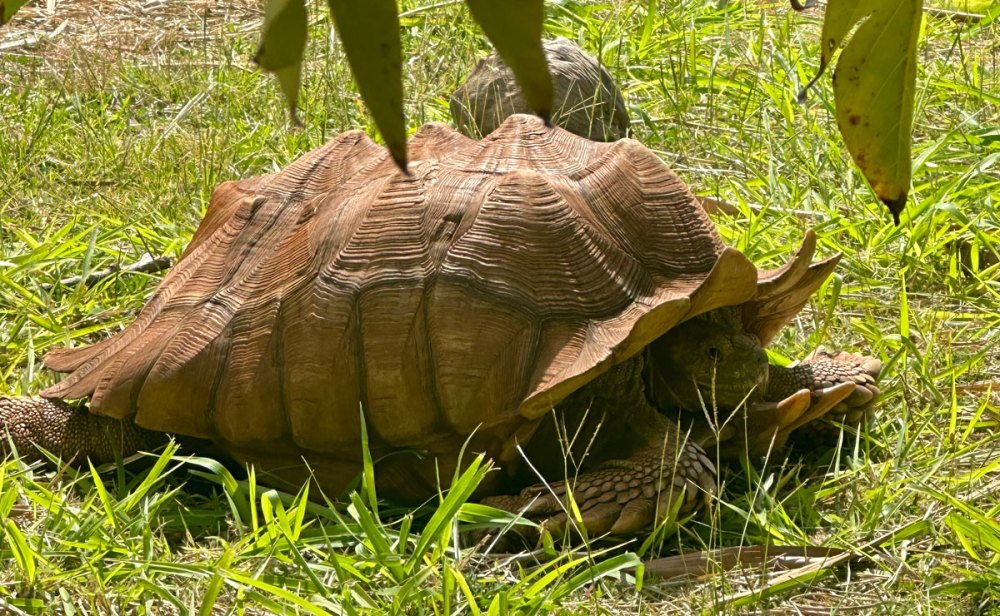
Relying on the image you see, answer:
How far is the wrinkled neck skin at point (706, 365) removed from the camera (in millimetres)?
2691

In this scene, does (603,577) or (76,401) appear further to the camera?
(76,401)

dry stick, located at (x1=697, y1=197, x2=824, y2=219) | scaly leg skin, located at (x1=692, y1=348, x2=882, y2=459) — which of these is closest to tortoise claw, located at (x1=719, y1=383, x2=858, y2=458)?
scaly leg skin, located at (x1=692, y1=348, x2=882, y2=459)

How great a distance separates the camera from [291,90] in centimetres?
52

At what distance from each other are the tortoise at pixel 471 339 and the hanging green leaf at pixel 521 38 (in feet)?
6.27

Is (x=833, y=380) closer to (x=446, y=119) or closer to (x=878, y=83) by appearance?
(x=446, y=119)

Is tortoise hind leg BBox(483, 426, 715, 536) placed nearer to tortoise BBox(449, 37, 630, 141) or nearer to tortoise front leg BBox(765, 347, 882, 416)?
tortoise front leg BBox(765, 347, 882, 416)

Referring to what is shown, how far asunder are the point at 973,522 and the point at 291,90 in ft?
6.95

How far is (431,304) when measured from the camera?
253 centimetres

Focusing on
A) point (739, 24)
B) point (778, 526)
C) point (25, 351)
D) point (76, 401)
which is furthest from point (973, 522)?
point (739, 24)

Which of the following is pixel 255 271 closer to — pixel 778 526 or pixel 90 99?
pixel 778 526

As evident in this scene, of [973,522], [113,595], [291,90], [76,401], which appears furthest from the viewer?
[76,401]

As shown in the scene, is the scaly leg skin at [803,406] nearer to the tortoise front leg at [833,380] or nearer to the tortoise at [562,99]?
the tortoise front leg at [833,380]

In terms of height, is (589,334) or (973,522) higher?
(589,334)

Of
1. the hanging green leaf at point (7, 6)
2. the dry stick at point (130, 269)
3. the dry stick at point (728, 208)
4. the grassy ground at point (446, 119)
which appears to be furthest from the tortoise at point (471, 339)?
the hanging green leaf at point (7, 6)
